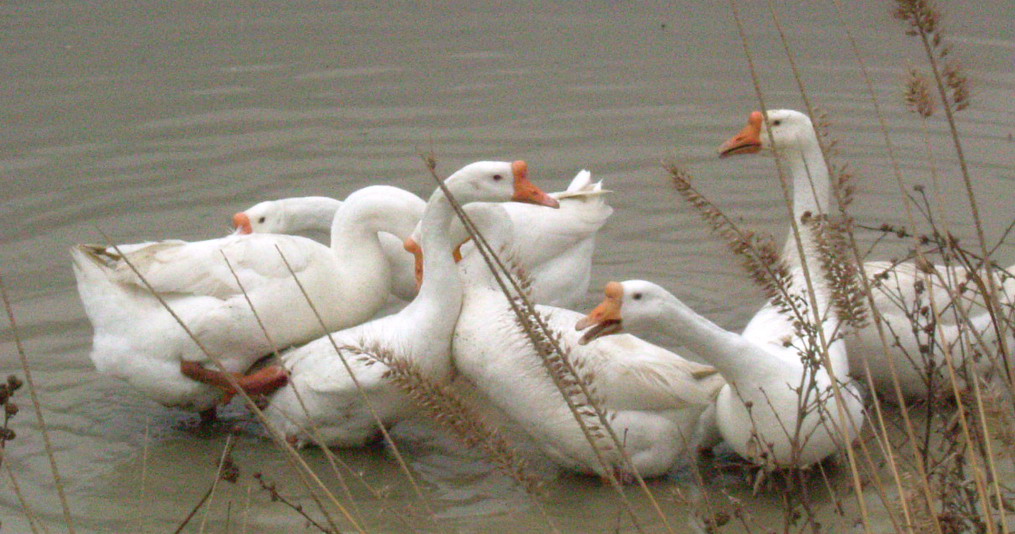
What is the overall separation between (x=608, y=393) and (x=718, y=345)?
19.8 inches

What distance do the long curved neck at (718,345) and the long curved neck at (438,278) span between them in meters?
1.13

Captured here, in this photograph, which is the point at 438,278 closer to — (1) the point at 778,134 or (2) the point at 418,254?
(2) the point at 418,254

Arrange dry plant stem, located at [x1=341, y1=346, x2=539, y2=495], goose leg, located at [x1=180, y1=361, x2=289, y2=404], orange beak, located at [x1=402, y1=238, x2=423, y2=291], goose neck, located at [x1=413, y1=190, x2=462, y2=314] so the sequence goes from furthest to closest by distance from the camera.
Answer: orange beak, located at [x1=402, y1=238, x2=423, y2=291] → goose leg, located at [x1=180, y1=361, x2=289, y2=404] → goose neck, located at [x1=413, y1=190, x2=462, y2=314] → dry plant stem, located at [x1=341, y1=346, x2=539, y2=495]

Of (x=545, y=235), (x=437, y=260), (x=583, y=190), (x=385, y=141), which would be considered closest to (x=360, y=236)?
(x=437, y=260)

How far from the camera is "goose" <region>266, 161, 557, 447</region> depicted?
5.02m

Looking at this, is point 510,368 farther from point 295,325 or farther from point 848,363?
point 848,363

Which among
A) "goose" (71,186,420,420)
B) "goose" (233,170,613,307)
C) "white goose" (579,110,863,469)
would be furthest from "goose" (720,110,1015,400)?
"goose" (71,186,420,420)

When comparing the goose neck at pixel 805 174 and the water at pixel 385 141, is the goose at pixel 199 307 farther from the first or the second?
the goose neck at pixel 805 174

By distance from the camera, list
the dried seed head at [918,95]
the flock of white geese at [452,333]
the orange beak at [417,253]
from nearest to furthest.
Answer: the dried seed head at [918,95] → the flock of white geese at [452,333] → the orange beak at [417,253]

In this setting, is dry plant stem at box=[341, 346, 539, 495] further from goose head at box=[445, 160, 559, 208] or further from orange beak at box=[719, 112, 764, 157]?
orange beak at box=[719, 112, 764, 157]

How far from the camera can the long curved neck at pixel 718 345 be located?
4.39 m

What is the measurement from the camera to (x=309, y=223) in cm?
641

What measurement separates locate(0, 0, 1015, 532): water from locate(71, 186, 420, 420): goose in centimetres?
31

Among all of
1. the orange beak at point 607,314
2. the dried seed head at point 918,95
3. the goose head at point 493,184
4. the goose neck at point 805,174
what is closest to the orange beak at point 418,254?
the goose head at point 493,184
